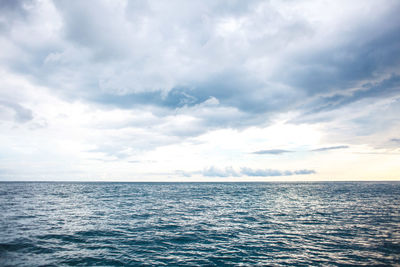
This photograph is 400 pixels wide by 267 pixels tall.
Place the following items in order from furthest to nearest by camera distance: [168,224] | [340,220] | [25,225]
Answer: [340,220]
[168,224]
[25,225]

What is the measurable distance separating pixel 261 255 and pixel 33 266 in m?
19.9

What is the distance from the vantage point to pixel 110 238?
26203mm

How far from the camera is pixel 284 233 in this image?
2898 centimetres

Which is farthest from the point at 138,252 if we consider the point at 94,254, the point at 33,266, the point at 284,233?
the point at 284,233

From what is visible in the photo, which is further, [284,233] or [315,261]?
[284,233]

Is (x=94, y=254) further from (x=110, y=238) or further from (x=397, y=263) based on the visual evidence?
(x=397, y=263)

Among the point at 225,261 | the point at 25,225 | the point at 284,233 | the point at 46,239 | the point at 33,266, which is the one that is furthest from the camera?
the point at 25,225

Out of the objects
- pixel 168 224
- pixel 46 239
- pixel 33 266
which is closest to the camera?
pixel 33 266

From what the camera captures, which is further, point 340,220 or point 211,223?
point 340,220

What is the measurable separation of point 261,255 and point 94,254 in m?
16.0

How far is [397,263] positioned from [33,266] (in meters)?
30.6

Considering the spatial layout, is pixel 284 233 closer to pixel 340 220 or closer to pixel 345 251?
pixel 345 251

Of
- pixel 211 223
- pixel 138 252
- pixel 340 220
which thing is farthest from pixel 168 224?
pixel 340 220

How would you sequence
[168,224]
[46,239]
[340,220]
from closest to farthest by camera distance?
[46,239] → [168,224] → [340,220]
